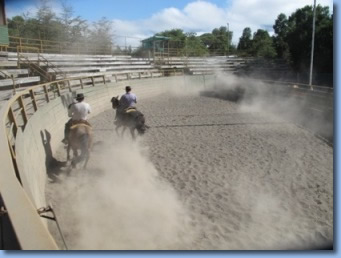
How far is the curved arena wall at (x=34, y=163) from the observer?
8.75ft

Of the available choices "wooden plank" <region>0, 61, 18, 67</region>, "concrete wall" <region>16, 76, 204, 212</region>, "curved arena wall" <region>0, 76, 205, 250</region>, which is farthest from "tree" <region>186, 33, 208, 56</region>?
"wooden plank" <region>0, 61, 18, 67</region>

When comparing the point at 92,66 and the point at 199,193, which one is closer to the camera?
the point at 199,193

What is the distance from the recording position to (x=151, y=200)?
6148 mm

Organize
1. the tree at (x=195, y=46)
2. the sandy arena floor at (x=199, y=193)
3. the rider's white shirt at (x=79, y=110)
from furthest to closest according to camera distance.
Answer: the tree at (x=195, y=46)
the rider's white shirt at (x=79, y=110)
the sandy arena floor at (x=199, y=193)

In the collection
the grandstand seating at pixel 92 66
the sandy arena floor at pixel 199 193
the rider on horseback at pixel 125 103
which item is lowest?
the sandy arena floor at pixel 199 193

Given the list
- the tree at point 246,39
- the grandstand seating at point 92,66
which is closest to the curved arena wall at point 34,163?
the grandstand seating at point 92,66

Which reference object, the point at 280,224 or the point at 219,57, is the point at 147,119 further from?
the point at 219,57

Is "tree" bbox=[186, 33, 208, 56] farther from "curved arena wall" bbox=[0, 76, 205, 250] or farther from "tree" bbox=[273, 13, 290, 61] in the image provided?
"tree" bbox=[273, 13, 290, 61]

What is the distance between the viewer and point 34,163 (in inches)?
245

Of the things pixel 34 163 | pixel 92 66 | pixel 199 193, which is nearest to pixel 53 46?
pixel 92 66

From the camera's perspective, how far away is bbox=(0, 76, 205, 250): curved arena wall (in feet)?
8.75

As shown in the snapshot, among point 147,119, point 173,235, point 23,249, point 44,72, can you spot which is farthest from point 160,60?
point 23,249

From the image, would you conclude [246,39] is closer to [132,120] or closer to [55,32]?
[132,120]

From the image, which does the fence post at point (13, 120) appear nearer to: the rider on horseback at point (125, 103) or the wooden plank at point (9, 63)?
the rider on horseback at point (125, 103)
